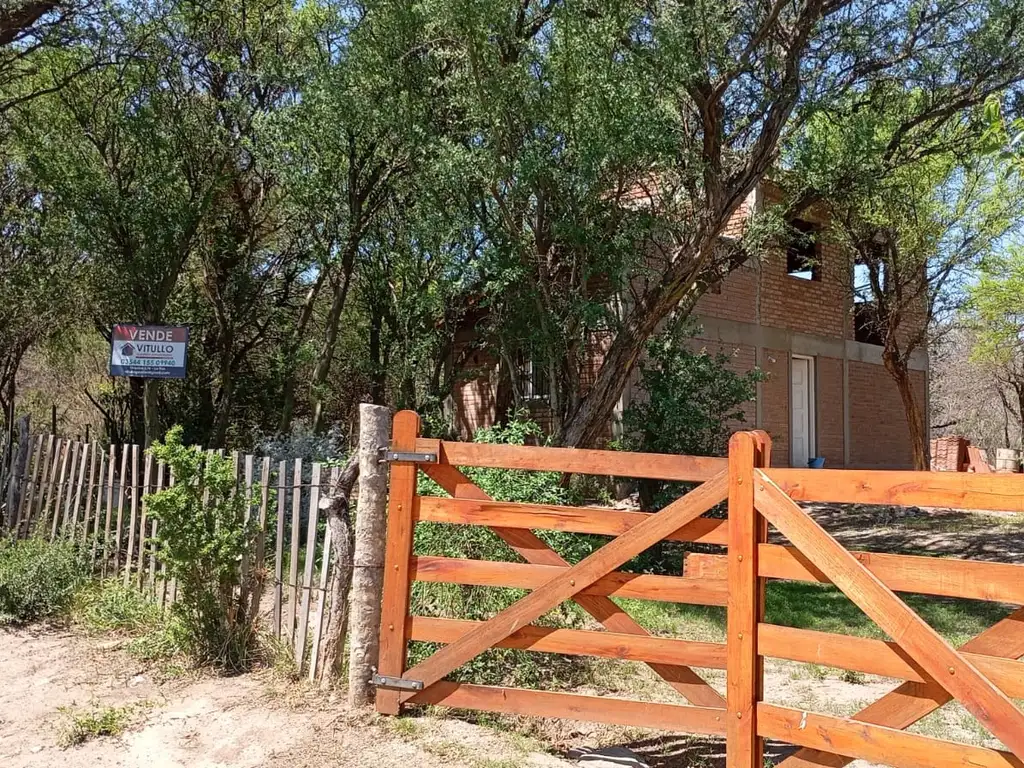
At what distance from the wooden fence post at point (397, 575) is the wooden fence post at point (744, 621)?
1746 millimetres

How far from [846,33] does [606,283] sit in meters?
4.32

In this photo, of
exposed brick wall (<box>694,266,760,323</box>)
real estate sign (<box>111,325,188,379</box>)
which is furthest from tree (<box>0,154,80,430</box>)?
exposed brick wall (<box>694,266,760,323</box>)

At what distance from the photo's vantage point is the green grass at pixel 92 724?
4469 mm

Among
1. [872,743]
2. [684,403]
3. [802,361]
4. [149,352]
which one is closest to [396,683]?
[872,743]

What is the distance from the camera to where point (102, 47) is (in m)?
12.4

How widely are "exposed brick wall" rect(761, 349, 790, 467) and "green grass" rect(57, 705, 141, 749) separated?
14868 mm

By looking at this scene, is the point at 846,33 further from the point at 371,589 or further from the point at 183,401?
the point at 183,401

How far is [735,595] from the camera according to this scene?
3609 mm

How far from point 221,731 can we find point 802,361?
1704cm

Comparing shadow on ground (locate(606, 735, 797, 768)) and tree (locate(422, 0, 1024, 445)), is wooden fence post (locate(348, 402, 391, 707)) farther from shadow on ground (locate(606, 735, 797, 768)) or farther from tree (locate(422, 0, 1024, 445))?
tree (locate(422, 0, 1024, 445))

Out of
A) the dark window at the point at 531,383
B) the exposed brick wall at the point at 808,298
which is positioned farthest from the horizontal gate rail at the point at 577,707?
the exposed brick wall at the point at 808,298

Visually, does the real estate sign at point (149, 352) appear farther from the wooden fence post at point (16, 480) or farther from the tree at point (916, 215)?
the tree at point (916, 215)

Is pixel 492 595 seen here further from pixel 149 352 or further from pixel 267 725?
pixel 149 352

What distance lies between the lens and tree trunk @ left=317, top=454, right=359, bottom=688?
195 inches
